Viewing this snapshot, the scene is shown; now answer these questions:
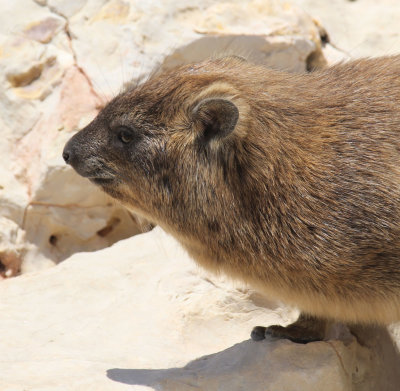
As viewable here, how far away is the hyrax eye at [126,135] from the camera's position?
4.39m

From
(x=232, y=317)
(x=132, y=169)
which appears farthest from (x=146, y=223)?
(x=132, y=169)

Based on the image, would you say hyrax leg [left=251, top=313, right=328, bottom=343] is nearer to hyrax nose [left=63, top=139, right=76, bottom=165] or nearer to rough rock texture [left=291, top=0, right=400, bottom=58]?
hyrax nose [left=63, top=139, right=76, bottom=165]

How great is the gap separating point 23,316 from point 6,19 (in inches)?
137

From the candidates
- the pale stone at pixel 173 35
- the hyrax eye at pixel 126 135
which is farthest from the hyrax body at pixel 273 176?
the pale stone at pixel 173 35

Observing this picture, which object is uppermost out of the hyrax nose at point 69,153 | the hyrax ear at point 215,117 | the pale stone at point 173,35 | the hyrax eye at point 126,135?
the hyrax ear at point 215,117

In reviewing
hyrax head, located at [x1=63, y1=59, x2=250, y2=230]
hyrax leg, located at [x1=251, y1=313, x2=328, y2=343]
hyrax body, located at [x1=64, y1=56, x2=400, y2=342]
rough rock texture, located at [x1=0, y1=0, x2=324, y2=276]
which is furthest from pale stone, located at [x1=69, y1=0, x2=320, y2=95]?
hyrax leg, located at [x1=251, y1=313, x2=328, y2=343]

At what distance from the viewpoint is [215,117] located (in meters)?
4.14

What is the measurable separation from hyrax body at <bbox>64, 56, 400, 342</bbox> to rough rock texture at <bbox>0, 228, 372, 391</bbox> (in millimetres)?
389

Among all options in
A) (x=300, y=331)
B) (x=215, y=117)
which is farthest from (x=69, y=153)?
(x=300, y=331)

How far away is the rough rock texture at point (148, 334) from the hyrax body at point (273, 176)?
15.3 inches

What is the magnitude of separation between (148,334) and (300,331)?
0.98 metres

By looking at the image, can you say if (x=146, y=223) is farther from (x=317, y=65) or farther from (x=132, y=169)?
(x=317, y=65)

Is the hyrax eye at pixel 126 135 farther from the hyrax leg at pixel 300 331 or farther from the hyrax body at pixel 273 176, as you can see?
the hyrax leg at pixel 300 331

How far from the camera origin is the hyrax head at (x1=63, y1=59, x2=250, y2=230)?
13.8 ft
